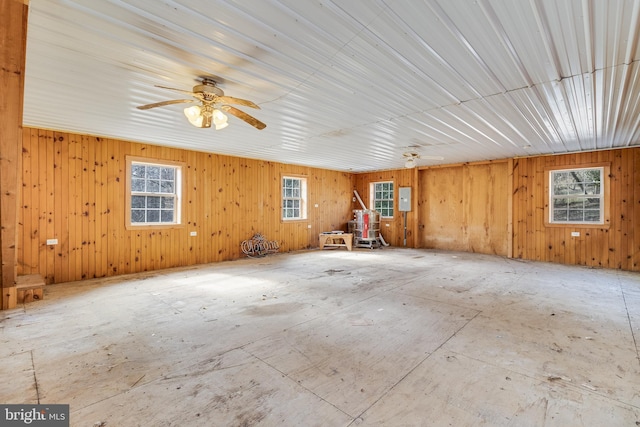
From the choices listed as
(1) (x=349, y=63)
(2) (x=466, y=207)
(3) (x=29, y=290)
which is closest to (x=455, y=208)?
(2) (x=466, y=207)

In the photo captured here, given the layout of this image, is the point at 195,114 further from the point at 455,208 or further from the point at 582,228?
the point at 582,228

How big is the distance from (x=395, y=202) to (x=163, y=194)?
6.76 metres

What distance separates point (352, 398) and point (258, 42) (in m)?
2.65

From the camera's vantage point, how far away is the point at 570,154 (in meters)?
6.45

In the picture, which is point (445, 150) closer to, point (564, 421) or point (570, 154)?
Answer: point (570, 154)

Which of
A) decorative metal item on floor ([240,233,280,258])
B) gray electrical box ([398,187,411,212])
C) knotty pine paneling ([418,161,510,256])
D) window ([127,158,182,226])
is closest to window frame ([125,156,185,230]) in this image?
window ([127,158,182,226])

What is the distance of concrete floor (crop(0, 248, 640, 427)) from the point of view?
1.74m

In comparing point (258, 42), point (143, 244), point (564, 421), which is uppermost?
point (258, 42)

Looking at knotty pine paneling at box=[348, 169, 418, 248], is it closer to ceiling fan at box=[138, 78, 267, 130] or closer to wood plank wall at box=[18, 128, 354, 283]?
wood plank wall at box=[18, 128, 354, 283]

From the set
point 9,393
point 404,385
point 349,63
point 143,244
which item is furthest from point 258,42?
point 143,244

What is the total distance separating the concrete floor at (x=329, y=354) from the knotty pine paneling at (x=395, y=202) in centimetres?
474

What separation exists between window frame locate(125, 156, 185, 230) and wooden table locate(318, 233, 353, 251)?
4.02 meters

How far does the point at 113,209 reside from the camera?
531 centimetres

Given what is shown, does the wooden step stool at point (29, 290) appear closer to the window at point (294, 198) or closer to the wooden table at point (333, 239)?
the window at point (294, 198)
